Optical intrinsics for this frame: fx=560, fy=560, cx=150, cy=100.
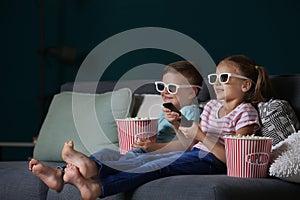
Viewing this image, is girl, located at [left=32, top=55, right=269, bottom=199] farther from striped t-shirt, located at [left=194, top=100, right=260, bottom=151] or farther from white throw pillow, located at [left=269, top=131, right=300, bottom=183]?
white throw pillow, located at [left=269, top=131, right=300, bottom=183]

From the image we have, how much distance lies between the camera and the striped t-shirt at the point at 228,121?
2.47 meters

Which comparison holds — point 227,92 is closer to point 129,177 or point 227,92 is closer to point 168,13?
point 129,177

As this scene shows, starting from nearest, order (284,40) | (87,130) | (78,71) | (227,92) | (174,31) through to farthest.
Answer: (227,92) → (87,130) → (284,40) → (174,31) → (78,71)

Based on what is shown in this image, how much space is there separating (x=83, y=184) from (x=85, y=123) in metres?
1.13

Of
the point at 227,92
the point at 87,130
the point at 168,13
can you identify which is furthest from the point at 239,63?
the point at 168,13

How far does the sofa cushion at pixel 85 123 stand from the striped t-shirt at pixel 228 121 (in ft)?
2.17

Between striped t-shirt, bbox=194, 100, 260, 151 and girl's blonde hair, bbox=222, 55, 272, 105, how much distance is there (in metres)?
0.08

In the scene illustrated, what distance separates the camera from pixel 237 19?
15.1 feet

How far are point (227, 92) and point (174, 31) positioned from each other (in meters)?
2.23

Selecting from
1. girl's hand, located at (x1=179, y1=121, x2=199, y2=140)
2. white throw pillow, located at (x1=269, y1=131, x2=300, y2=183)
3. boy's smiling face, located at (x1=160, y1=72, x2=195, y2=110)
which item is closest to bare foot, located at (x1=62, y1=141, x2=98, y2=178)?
girl's hand, located at (x1=179, y1=121, x2=199, y2=140)

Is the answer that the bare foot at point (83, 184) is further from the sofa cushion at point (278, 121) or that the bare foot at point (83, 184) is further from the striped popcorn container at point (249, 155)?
the sofa cushion at point (278, 121)

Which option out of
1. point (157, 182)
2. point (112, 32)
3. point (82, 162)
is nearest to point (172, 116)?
point (157, 182)

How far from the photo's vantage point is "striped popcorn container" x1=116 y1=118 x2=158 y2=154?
2.63 meters

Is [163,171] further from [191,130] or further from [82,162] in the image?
[82,162]
